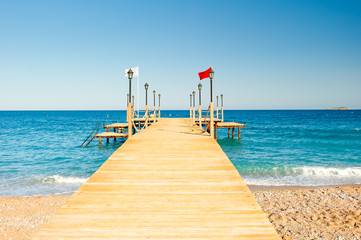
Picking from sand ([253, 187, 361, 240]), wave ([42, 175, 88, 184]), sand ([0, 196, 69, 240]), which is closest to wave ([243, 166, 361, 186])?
sand ([253, 187, 361, 240])

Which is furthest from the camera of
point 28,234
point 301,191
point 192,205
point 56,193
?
point 56,193

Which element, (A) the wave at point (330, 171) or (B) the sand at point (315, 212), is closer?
(B) the sand at point (315, 212)

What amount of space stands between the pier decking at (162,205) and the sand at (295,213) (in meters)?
4.08

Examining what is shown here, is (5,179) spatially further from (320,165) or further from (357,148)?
(357,148)

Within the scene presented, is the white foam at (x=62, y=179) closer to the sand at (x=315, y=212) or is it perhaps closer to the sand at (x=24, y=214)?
the sand at (x=24, y=214)

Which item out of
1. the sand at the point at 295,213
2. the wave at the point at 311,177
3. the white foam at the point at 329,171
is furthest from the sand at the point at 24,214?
the white foam at the point at 329,171

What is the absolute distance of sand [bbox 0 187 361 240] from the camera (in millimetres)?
7371

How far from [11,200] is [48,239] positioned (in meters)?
10.3

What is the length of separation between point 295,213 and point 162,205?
731 centimetres

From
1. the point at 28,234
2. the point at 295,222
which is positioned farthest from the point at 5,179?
the point at 295,222

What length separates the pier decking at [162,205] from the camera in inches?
122

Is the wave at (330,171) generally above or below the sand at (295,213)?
below

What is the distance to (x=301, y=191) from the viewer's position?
36.7 feet

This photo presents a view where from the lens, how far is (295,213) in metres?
8.64
